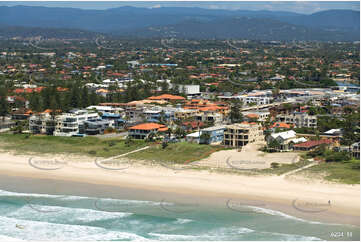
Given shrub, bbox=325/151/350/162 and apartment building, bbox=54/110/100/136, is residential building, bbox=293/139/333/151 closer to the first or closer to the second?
shrub, bbox=325/151/350/162

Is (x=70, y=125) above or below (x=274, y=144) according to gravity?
below

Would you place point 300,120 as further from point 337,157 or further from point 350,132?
point 337,157

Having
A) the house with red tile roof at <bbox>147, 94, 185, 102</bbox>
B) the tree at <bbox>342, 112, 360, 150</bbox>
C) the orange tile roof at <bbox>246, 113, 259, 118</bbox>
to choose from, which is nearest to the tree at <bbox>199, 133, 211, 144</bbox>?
the tree at <bbox>342, 112, 360, 150</bbox>

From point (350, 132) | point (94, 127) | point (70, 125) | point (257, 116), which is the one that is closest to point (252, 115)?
point (257, 116)

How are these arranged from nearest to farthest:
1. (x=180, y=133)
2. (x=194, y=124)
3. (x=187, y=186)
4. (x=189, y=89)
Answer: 1. (x=187, y=186)
2. (x=180, y=133)
3. (x=194, y=124)
4. (x=189, y=89)

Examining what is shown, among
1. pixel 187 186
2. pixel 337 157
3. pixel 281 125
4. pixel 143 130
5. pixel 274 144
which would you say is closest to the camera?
pixel 187 186

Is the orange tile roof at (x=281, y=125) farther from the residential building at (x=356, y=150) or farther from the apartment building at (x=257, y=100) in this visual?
the apartment building at (x=257, y=100)
